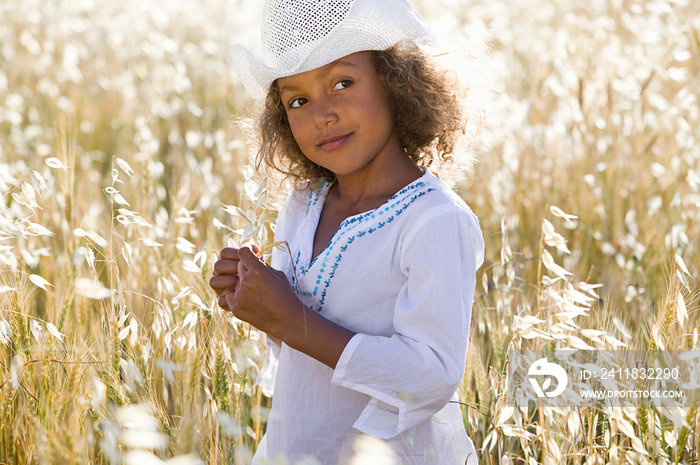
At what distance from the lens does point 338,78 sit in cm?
152

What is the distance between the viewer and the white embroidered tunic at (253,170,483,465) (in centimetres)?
129

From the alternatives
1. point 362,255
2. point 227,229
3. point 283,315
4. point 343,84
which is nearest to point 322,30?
point 343,84

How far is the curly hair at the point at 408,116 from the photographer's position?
1591 millimetres

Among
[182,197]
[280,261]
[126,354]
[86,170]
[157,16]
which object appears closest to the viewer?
[126,354]

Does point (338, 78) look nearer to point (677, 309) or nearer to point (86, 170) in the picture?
point (677, 309)

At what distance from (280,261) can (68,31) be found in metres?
4.79

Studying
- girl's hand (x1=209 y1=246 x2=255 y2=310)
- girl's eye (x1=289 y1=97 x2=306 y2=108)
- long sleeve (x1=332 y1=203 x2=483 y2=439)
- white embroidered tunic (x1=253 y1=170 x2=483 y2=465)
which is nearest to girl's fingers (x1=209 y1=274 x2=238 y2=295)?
girl's hand (x1=209 y1=246 x2=255 y2=310)

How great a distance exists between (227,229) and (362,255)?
4.89 ft

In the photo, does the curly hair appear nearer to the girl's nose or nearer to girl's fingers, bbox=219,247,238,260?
the girl's nose

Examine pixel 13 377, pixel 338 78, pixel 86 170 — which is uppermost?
pixel 338 78

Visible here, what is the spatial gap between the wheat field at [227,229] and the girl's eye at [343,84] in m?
0.32

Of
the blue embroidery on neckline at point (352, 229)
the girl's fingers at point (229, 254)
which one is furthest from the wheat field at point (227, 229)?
the blue embroidery on neckline at point (352, 229)

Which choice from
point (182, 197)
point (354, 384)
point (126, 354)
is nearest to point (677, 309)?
point (354, 384)

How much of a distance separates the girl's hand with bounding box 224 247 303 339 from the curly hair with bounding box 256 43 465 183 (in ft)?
1.52
